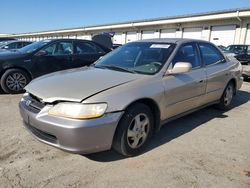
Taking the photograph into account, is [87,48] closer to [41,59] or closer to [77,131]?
[41,59]

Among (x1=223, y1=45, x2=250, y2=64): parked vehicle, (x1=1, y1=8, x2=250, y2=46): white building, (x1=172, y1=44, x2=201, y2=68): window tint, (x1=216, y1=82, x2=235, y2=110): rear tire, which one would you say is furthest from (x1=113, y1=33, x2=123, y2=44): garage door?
(x1=172, y1=44, x2=201, y2=68): window tint

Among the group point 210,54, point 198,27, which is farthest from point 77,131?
point 198,27

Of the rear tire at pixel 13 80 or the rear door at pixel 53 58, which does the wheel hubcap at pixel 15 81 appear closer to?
the rear tire at pixel 13 80

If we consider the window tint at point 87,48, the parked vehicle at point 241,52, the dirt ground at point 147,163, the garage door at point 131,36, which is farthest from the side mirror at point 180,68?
the garage door at point 131,36

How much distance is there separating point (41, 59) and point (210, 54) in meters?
4.29

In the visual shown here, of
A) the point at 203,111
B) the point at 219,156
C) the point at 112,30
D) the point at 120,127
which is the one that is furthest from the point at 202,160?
the point at 112,30

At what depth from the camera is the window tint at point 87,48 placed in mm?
7234

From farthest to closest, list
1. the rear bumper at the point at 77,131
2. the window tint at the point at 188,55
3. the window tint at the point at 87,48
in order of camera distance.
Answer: the window tint at the point at 87,48 → the window tint at the point at 188,55 → the rear bumper at the point at 77,131

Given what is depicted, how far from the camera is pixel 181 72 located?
11.6 ft

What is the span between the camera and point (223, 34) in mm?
21531

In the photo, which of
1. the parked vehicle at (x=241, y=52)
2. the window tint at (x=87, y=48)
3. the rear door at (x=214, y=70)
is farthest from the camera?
the parked vehicle at (x=241, y=52)

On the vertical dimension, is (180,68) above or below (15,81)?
above

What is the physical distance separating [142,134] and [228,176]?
1.11 meters

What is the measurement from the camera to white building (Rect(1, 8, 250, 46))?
20.1 m
